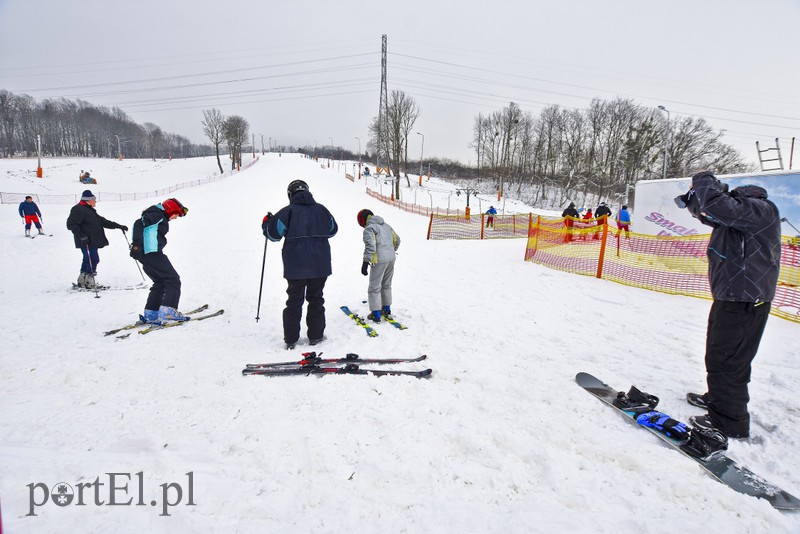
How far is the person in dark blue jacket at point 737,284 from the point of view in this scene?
252cm

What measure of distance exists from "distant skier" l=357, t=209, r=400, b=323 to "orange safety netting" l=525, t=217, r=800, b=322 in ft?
19.8

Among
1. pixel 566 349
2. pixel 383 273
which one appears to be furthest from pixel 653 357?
pixel 383 273

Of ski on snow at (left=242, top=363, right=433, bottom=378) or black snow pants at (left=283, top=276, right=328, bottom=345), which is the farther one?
black snow pants at (left=283, top=276, right=328, bottom=345)

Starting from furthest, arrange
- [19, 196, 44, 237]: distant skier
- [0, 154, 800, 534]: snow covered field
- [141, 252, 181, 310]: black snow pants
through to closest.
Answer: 1. [19, 196, 44, 237]: distant skier
2. [141, 252, 181, 310]: black snow pants
3. [0, 154, 800, 534]: snow covered field

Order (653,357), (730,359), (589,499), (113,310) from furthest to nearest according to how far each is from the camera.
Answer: (113,310)
(653,357)
(730,359)
(589,499)

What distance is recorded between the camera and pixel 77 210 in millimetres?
6637

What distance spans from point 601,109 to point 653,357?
5795 centimetres

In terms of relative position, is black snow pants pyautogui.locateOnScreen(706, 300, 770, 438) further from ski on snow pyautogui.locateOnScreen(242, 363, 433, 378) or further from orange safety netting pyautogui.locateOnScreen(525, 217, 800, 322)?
orange safety netting pyautogui.locateOnScreen(525, 217, 800, 322)

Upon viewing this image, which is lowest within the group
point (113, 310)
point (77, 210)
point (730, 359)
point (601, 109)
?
point (113, 310)

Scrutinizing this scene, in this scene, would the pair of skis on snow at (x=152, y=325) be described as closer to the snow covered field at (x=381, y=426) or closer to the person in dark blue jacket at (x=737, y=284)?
the snow covered field at (x=381, y=426)

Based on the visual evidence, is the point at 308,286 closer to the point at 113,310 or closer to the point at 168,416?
the point at 168,416

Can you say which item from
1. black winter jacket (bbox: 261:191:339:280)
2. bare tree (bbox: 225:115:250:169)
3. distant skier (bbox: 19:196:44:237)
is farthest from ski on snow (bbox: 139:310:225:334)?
bare tree (bbox: 225:115:250:169)

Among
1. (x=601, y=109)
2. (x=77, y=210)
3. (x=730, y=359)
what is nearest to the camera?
(x=730, y=359)

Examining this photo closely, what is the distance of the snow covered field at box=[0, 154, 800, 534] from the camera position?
193 centimetres
